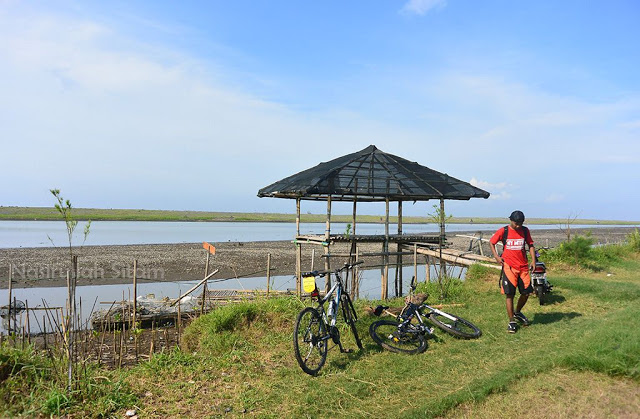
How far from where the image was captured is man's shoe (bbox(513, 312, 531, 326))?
719 centimetres

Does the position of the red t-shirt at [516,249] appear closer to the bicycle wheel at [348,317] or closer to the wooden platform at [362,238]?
the bicycle wheel at [348,317]

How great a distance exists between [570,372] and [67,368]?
17.0 ft

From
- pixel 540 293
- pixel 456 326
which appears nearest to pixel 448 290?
pixel 540 293

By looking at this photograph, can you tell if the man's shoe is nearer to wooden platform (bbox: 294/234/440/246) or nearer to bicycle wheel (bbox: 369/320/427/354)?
bicycle wheel (bbox: 369/320/427/354)

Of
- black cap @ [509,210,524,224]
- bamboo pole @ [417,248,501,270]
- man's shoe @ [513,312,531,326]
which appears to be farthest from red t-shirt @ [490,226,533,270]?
bamboo pole @ [417,248,501,270]

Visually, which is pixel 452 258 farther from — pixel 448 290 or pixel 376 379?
pixel 376 379

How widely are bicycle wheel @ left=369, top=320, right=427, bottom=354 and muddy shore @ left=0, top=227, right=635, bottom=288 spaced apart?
533 inches

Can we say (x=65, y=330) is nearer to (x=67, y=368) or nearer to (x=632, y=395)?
(x=67, y=368)

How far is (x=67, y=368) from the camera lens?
4.76m

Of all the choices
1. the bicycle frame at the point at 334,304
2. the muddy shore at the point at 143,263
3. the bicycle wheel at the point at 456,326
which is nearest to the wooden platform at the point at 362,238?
the bicycle wheel at the point at 456,326

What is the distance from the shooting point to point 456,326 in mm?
7160

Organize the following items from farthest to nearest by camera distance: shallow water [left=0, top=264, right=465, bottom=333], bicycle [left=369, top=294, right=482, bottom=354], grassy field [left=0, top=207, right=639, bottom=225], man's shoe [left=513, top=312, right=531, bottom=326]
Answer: grassy field [left=0, top=207, right=639, bottom=225], shallow water [left=0, top=264, right=465, bottom=333], man's shoe [left=513, top=312, right=531, bottom=326], bicycle [left=369, top=294, right=482, bottom=354]

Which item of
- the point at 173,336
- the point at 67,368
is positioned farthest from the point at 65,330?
the point at 173,336

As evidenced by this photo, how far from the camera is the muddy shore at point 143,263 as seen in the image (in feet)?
69.0
